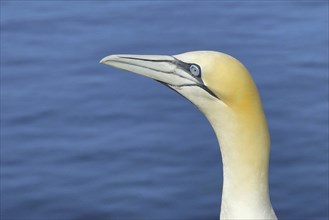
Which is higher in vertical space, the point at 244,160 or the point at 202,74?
the point at 202,74

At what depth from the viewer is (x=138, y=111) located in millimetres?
12367

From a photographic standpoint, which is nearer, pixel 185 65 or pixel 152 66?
pixel 185 65

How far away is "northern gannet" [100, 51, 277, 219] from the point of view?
6.50 meters

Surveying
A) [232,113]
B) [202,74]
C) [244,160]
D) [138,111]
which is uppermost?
[138,111]

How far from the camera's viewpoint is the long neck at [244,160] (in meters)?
6.59

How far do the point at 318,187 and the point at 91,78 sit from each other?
2961 millimetres

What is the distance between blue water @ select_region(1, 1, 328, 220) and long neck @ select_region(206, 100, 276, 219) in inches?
161

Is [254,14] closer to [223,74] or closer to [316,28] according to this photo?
[316,28]

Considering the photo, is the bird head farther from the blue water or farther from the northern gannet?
the blue water

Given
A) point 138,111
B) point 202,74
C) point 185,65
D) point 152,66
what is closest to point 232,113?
point 202,74

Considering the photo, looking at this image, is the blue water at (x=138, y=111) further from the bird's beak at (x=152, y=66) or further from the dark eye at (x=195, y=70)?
the dark eye at (x=195, y=70)

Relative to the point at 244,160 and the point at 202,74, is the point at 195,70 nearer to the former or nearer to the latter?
the point at 202,74

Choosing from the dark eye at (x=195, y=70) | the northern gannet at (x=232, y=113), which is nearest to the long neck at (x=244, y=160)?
the northern gannet at (x=232, y=113)

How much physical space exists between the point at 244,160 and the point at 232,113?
Answer: 0.91ft
